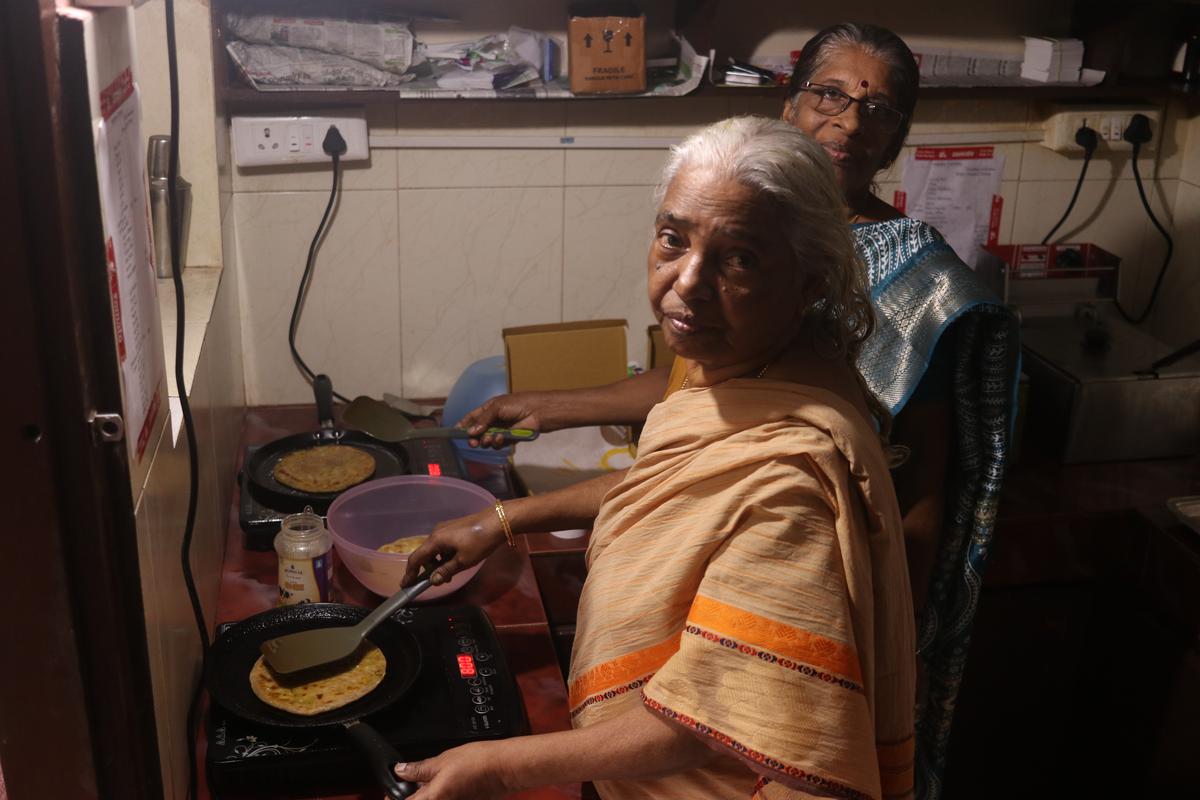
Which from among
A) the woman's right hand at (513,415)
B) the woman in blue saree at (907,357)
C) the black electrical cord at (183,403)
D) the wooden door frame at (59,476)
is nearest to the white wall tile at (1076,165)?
the woman in blue saree at (907,357)

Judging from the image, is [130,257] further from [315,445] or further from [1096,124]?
[1096,124]

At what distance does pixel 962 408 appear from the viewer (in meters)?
1.56

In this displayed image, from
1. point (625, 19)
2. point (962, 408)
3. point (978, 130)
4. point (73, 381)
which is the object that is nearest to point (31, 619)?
point (73, 381)

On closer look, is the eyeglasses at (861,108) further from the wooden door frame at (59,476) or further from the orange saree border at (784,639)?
the wooden door frame at (59,476)

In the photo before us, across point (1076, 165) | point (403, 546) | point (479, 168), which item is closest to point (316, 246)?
point (479, 168)

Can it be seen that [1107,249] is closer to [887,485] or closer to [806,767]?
[887,485]

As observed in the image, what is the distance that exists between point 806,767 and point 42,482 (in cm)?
69

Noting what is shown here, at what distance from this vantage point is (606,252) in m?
2.44

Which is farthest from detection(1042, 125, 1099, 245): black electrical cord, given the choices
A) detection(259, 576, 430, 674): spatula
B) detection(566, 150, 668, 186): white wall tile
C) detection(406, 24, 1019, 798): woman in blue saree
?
detection(259, 576, 430, 674): spatula

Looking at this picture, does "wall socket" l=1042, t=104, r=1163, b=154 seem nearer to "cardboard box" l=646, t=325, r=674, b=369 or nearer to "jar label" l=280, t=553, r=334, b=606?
"cardboard box" l=646, t=325, r=674, b=369

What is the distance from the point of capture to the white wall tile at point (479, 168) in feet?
7.50

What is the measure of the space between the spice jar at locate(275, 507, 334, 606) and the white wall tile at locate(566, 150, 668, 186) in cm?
103

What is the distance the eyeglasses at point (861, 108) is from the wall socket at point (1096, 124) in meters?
1.05

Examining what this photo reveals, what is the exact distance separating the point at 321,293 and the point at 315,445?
0.41 meters
